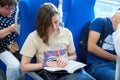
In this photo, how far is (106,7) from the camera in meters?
2.80

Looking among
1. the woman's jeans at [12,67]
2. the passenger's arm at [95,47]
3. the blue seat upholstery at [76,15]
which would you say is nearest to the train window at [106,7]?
the blue seat upholstery at [76,15]

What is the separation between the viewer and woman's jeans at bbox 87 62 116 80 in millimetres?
1878

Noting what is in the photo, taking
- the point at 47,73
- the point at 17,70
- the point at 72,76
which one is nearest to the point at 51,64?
the point at 47,73

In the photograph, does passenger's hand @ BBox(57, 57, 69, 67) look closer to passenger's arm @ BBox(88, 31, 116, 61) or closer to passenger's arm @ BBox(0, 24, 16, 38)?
passenger's arm @ BBox(88, 31, 116, 61)

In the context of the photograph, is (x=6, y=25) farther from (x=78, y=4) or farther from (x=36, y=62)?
(x=78, y=4)

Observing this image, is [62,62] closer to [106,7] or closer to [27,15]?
[27,15]

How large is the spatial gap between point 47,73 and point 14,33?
64 cm

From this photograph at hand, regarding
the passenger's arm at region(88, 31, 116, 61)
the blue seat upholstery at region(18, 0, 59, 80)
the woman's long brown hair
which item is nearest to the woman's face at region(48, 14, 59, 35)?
the woman's long brown hair

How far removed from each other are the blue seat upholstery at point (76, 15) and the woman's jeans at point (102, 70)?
20 cm

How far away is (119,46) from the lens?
48.9 inches

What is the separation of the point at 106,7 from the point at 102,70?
3.43 feet

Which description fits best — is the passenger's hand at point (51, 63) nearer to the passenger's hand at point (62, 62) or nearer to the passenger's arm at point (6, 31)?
the passenger's hand at point (62, 62)

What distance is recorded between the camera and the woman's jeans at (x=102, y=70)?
1878 mm

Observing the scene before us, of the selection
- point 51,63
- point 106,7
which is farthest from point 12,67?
point 106,7
